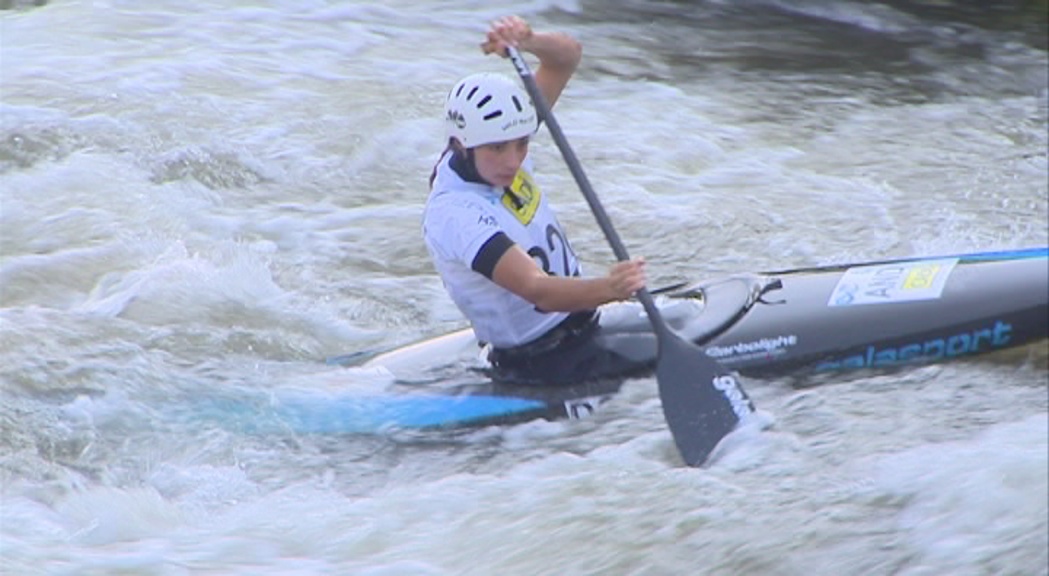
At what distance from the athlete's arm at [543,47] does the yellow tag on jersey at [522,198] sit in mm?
502

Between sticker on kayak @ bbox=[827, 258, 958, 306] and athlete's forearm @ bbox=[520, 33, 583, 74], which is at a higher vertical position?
athlete's forearm @ bbox=[520, 33, 583, 74]

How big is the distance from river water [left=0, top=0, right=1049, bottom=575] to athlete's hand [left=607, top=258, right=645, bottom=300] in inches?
22.2

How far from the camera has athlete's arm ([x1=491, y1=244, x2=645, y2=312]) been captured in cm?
451

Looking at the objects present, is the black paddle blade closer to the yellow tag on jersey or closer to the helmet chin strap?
the yellow tag on jersey

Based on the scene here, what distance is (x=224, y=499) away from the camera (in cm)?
472

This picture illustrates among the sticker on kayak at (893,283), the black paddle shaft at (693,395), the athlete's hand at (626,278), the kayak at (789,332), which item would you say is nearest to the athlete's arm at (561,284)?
the athlete's hand at (626,278)

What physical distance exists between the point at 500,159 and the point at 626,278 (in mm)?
585

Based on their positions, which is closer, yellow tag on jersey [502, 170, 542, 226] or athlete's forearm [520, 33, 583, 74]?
yellow tag on jersey [502, 170, 542, 226]

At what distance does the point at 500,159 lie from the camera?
478 cm

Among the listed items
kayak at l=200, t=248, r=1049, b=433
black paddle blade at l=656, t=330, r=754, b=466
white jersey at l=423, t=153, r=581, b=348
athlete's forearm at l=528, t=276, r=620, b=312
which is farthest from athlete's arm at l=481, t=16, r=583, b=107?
black paddle blade at l=656, t=330, r=754, b=466

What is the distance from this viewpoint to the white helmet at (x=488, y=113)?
15.4 feet

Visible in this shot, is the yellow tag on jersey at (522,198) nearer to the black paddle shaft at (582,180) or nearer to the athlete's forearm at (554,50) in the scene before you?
the black paddle shaft at (582,180)

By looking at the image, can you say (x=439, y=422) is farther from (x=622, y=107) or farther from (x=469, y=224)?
(x=622, y=107)

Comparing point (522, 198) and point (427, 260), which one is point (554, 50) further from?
point (427, 260)
